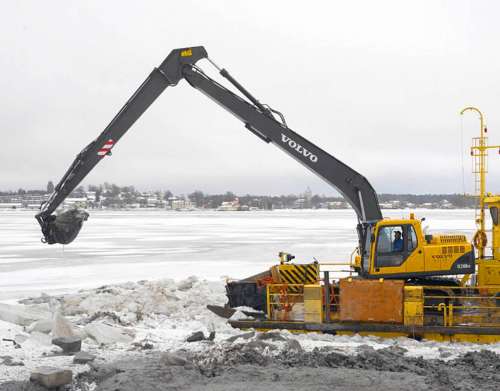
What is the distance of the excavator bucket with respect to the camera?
40.2 feet

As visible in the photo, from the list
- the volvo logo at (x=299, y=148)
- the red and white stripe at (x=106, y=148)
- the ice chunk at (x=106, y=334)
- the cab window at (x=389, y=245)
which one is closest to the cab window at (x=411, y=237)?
the cab window at (x=389, y=245)

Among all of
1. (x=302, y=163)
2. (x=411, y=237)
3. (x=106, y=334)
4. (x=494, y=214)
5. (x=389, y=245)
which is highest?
(x=302, y=163)

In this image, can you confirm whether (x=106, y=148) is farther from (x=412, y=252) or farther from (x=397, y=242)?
(x=412, y=252)

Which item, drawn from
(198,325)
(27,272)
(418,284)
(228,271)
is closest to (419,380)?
(418,284)

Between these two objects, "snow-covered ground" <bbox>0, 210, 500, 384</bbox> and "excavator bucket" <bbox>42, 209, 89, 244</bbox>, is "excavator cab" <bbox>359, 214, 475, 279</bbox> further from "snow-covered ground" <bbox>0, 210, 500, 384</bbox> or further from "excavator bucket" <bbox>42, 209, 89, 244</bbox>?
"excavator bucket" <bbox>42, 209, 89, 244</bbox>

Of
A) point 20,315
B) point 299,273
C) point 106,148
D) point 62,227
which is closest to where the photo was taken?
point 20,315

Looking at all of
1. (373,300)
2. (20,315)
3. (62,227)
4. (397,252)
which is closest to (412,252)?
(397,252)

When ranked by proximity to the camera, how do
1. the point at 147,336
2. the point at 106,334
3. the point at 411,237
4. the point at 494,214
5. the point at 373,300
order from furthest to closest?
the point at 494,214 → the point at 411,237 → the point at 373,300 → the point at 147,336 → the point at 106,334

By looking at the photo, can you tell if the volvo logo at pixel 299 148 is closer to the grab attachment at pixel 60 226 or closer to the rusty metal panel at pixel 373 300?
the rusty metal panel at pixel 373 300

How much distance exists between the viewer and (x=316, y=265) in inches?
499

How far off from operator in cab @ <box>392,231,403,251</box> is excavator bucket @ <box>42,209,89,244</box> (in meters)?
6.53

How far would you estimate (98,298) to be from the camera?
13328 mm

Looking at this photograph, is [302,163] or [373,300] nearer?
[373,300]

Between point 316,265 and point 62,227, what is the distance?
554 cm
